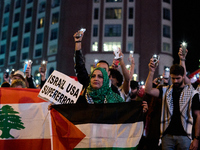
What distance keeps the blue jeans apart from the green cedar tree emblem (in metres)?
2.33

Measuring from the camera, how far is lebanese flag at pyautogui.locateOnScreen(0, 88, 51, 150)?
4121 millimetres

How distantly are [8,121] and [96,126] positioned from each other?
1539 mm

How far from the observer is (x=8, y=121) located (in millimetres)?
4195

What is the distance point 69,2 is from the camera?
119 feet

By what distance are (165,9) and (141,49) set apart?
23.3 feet

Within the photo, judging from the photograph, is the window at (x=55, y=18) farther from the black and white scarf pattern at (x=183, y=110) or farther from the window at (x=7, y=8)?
the black and white scarf pattern at (x=183, y=110)

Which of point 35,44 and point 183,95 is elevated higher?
point 35,44

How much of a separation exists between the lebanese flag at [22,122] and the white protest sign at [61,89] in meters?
0.76

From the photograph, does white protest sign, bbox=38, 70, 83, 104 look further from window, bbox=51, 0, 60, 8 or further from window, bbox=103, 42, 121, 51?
window, bbox=51, 0, 60, 8

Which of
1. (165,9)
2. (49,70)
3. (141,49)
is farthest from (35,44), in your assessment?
(165,9)

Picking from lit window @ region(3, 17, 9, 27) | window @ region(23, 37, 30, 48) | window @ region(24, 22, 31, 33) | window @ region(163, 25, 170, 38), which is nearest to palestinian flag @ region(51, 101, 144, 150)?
window @ region(163, 25, 170, 38)

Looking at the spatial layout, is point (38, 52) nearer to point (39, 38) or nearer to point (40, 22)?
point (39, 38)

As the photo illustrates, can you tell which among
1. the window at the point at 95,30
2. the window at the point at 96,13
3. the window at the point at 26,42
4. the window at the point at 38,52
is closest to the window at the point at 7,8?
the window at the point at 26,42

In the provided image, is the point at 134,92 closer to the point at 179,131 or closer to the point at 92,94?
the point at 179,131
